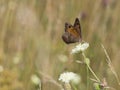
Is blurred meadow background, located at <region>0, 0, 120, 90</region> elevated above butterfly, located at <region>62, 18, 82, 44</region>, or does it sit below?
above

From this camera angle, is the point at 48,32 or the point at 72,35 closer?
the point at 72,35

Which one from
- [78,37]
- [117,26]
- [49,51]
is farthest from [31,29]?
[78,37]

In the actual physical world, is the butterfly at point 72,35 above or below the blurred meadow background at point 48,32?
below

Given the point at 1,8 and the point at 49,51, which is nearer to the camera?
the point at 49,51

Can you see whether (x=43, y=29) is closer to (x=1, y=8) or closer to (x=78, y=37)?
(x=1, y=8)

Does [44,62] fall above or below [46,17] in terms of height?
below

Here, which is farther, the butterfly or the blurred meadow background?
the blurred meadow background

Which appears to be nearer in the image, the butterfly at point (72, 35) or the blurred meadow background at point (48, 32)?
the butterfly at point (72, 35)

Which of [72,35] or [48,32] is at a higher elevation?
[48,32]
